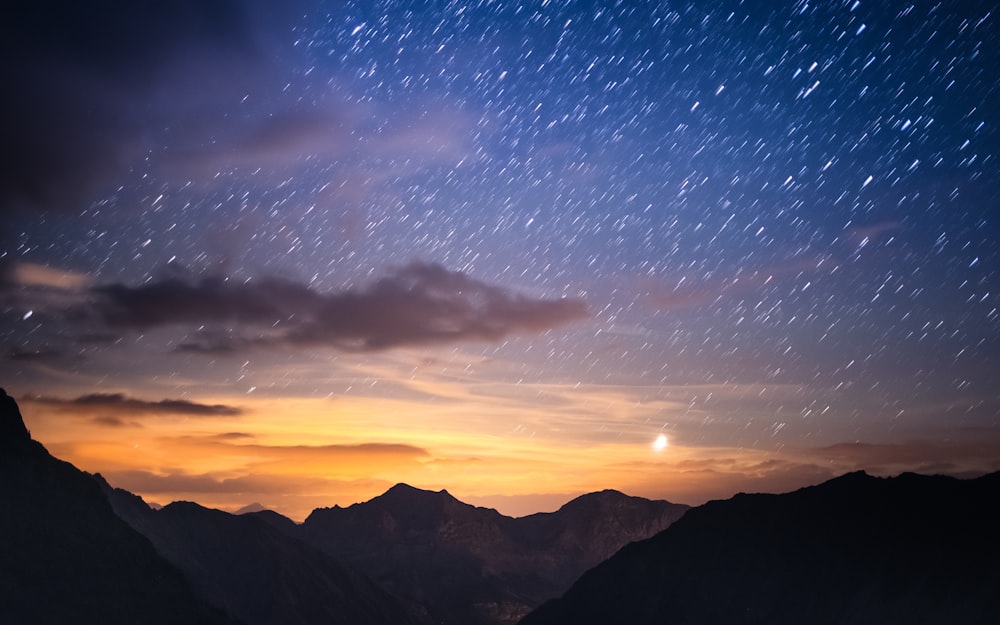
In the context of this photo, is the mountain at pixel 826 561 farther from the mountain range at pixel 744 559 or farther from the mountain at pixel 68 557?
the mountain at pixel 68 557

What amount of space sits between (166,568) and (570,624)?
88.0 m

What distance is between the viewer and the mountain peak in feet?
483

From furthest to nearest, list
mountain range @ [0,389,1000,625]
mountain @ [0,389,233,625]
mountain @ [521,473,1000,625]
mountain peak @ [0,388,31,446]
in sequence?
mountain peak @ [0,388,31,446] < mountain @ [0,389,233,625] < mountain @ [521,473,1000,625] < mountain range @ [0,389,1000,625]

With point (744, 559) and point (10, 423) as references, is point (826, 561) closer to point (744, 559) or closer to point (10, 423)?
point (744, 559)

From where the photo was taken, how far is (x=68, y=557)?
132 metres

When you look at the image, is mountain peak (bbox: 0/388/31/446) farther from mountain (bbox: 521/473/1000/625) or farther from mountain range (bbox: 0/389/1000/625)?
mountain (bbox: 521/473/1000/625)

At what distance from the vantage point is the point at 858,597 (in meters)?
132

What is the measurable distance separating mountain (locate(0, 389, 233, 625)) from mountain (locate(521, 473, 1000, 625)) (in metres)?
86.5

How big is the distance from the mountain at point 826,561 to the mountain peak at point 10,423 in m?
118

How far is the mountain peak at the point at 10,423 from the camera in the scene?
483 feet

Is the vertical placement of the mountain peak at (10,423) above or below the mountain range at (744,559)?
above

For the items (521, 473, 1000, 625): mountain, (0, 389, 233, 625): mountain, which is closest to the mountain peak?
(0, 389, 233, 625): mountain

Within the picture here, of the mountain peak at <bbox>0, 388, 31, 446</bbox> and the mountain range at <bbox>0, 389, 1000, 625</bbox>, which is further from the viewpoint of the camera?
the mountain peak at <bbox>0, 388, 31, 446</bbox>

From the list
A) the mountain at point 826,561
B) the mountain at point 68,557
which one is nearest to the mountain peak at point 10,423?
the mountain at point 68,557
